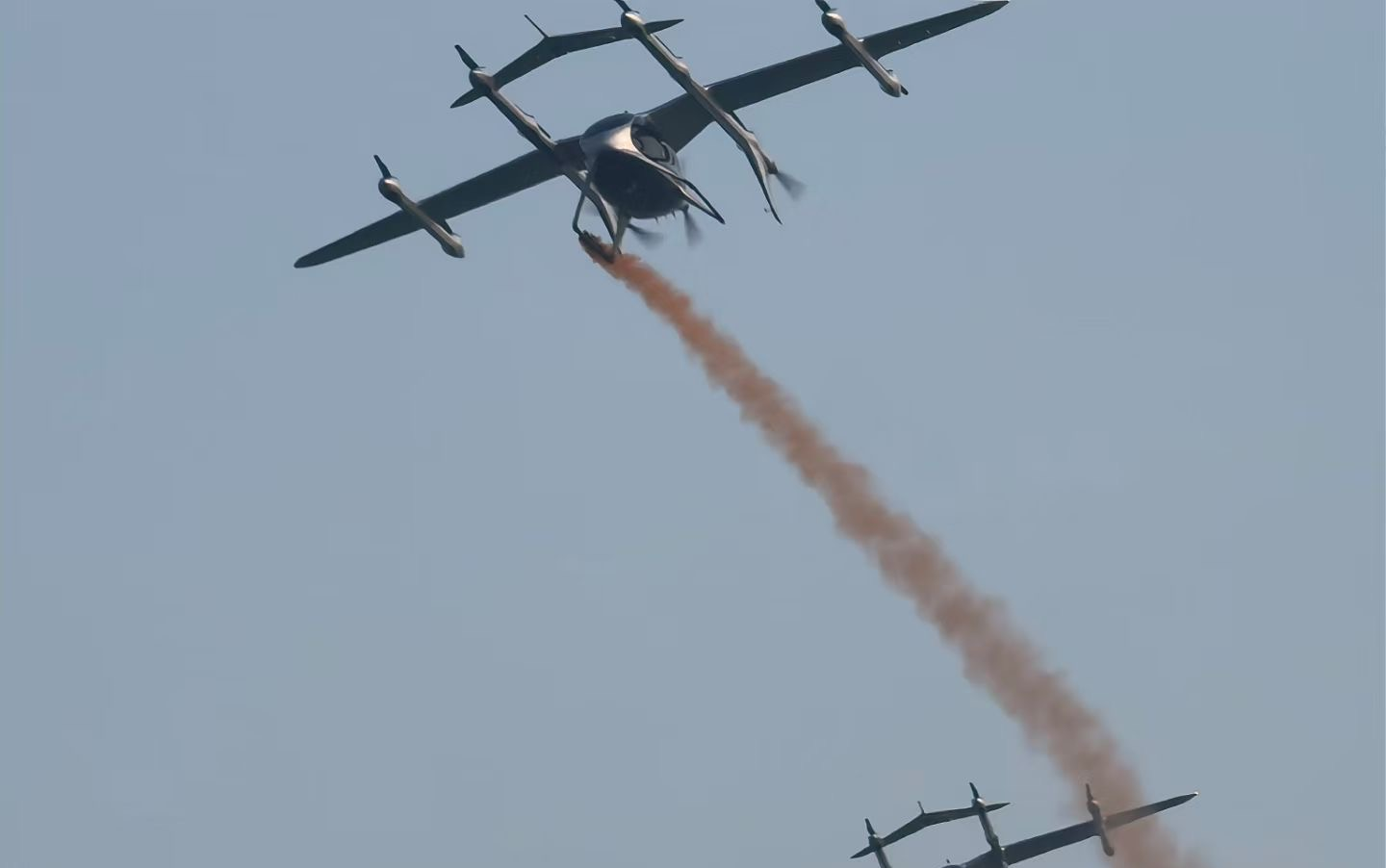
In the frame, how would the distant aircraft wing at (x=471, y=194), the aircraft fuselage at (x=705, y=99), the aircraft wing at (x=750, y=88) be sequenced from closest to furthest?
1. the aircraft fuselage at (x=705, y=99)
2. the aircraft wing at (x=750, y=88)
3. the distant aircraft wing at (x=471, y=194)

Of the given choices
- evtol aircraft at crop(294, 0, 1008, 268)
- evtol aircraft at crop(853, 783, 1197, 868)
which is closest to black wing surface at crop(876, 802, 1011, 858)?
evtol aircraft at crop(853, 783, 1197, 868)

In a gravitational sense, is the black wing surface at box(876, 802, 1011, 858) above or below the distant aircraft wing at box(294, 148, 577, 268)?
below

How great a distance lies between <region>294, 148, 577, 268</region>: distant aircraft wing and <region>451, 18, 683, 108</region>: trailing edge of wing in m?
5.00

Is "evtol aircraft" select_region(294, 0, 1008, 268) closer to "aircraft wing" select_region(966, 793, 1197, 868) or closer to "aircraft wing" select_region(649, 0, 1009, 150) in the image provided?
"aircraft wing" select_region(649, 0, 1009, 150)

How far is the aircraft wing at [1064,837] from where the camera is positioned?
255 feet

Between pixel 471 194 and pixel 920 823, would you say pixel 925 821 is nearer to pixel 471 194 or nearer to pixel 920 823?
pixel 920 823

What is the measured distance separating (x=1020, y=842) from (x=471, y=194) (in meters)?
27.5

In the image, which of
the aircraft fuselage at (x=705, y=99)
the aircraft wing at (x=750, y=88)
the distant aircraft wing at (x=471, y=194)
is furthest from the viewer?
the distant aircraft wing at (x=471, y=194)

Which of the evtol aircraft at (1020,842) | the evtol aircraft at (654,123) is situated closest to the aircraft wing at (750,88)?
the evtol aircraft at (654,123)

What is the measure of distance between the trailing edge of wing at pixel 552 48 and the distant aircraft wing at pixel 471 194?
500 cm

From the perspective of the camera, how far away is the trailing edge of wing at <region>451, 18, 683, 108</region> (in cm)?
7019

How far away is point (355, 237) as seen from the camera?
80.3 m

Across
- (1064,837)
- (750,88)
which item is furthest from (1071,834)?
(750,88)

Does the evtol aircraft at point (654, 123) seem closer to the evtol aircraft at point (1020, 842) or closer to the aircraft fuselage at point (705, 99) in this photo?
the aircraft fuselage at point (705, 99)
